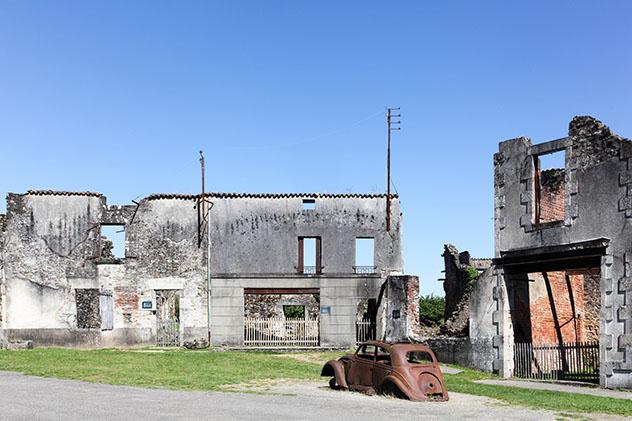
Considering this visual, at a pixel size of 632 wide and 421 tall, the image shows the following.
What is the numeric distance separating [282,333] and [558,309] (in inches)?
466

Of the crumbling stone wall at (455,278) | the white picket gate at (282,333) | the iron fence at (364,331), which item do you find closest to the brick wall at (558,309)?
the crumbling stone wall at (455,278)

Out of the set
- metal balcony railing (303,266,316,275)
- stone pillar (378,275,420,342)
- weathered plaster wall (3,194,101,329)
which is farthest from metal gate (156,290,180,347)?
stone pillar (378,275,420,342)

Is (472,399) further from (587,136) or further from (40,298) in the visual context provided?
(40,298)

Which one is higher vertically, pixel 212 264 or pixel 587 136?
pixel 587 136

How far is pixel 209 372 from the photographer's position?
71.1ft

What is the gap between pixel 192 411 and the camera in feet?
45.8

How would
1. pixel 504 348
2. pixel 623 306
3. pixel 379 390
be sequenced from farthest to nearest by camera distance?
pixel 504 348 → pixel 623 306 → pixel 379 390

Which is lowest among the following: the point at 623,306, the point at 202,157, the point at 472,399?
the point at 472,399

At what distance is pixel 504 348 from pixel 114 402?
1276cm

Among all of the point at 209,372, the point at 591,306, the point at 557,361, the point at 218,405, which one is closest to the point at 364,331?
the point at 591,306

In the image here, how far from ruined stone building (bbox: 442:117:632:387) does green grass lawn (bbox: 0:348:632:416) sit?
1.75 meters

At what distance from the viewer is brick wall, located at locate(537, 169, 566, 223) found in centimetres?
2455

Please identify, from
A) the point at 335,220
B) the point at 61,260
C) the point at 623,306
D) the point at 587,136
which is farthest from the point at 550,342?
the point at 61,260

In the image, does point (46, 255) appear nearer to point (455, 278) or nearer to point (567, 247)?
point (455, 278)
